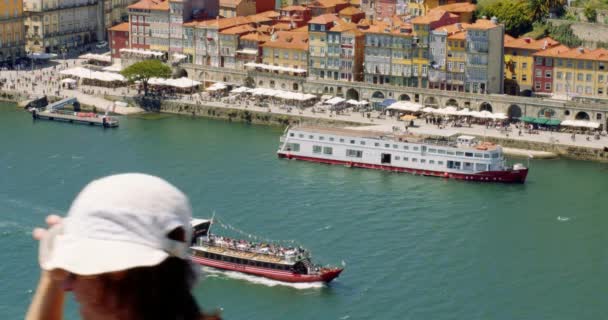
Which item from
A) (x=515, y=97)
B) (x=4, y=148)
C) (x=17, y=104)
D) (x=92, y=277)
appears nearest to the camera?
(x=92, y=277)

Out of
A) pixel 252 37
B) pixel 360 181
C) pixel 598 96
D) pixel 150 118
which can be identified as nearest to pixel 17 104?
pixel 150 118

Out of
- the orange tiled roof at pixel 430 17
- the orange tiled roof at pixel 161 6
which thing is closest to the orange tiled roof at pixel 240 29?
the orange tiled roof at pixel 161 6

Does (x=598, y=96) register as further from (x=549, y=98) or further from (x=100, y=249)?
(x=100, y=249)

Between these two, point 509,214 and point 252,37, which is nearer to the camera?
point 509,214

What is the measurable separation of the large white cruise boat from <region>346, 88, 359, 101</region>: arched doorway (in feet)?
16.3

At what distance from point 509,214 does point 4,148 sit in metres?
10.6

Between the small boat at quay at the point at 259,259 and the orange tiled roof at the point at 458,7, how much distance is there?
1606cm

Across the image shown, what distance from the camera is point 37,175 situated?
949 inches

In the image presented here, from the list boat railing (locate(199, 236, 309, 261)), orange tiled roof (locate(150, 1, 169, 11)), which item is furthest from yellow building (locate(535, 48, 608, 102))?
boat railing (locate(199, 236, 309, 261))

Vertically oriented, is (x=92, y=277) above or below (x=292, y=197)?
above

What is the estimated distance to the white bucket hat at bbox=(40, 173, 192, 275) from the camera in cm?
153

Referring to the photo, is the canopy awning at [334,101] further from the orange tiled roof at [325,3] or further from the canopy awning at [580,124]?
the canopy awning at [580,124]

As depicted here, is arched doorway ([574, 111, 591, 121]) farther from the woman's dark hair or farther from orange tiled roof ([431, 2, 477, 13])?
the woman's dark hair

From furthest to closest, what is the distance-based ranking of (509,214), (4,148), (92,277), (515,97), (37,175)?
(515,97) < (4,148) < (37,175) < (509,214) < (92,277)
